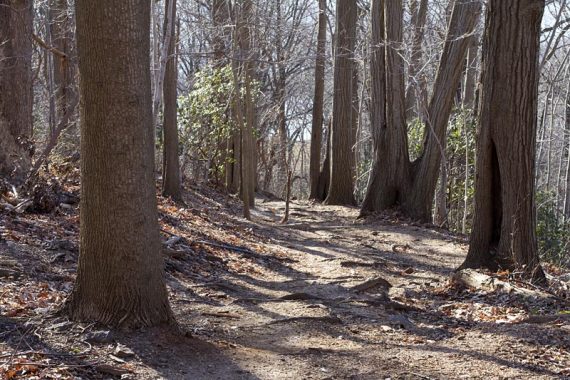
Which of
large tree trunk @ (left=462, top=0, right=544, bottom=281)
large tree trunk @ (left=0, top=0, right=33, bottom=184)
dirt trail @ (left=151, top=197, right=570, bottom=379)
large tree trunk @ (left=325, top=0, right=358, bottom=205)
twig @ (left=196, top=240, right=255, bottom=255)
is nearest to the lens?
dirt trail @ (left=151, top=197, right=570, bottom=379)

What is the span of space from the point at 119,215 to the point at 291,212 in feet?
47.2

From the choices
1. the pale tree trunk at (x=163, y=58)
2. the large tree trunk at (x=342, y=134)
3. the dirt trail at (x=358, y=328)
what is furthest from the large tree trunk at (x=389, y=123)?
the pale tree trunk at (x=163, y=58)

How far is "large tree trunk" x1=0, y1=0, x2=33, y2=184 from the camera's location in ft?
41.2

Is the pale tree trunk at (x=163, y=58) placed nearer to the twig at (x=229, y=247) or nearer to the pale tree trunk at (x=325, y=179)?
the twig at (x=229, y=247)

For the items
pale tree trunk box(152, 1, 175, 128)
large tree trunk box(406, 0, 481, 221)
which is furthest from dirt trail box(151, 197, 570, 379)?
pale tree trunk box(152, 1, 175, 128)

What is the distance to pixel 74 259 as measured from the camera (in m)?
8.52

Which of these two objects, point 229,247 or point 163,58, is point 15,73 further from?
point 229,247

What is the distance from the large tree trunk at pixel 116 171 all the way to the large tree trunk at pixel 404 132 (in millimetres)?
11118

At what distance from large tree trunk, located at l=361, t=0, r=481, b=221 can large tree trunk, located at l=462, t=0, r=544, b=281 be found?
6.71 meters

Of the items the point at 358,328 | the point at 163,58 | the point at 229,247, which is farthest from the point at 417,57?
the point at 358,328

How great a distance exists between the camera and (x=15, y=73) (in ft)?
42.1

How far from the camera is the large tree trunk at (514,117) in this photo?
8.87 m

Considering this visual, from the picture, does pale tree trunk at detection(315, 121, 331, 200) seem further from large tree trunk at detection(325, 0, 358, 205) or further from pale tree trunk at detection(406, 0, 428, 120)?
pale tree trunk at detection(406, 0, 428, 120)

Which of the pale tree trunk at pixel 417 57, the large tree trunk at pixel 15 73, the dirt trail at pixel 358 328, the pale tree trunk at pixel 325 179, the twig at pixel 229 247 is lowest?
the dirt trail at pixel 358 328
